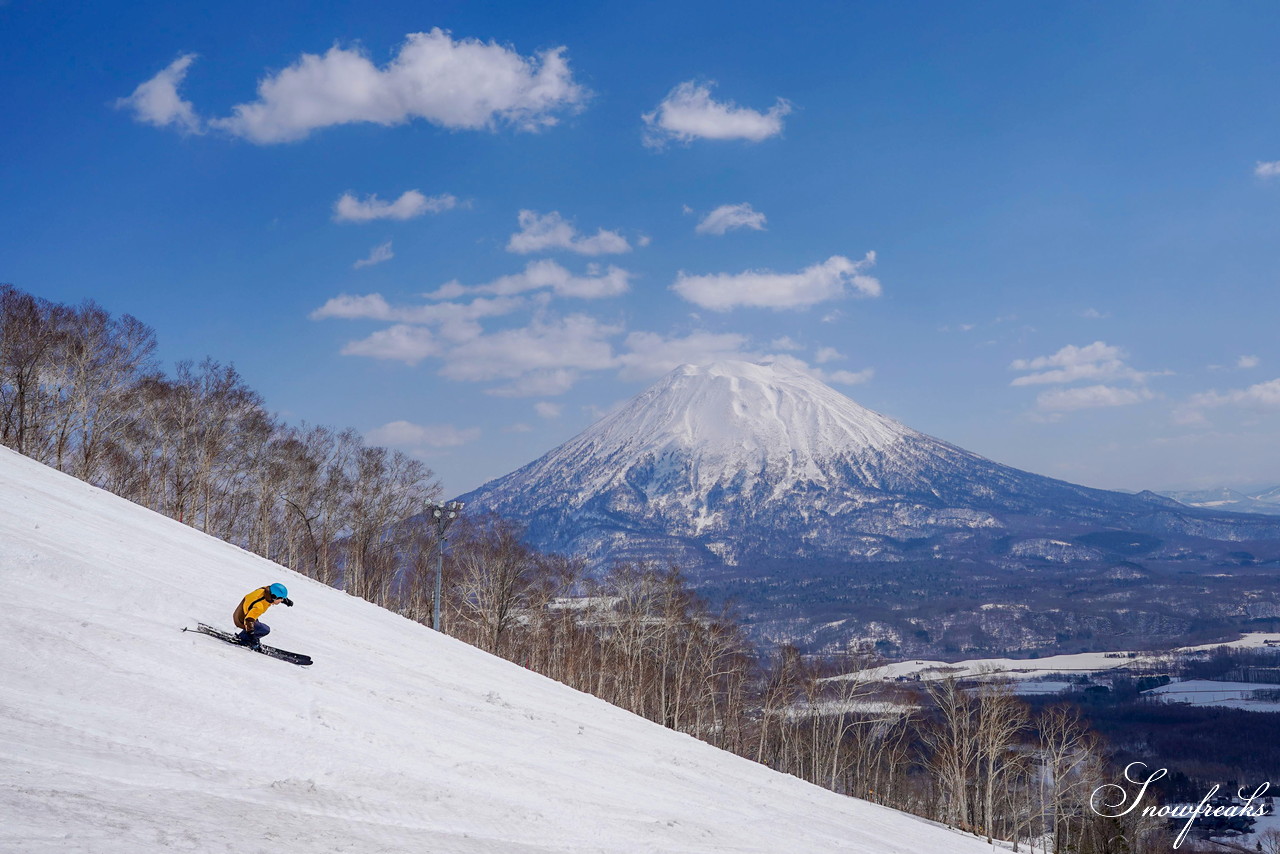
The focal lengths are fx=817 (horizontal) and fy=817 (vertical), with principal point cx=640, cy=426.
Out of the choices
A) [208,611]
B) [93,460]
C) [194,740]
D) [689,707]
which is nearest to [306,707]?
[194,740]

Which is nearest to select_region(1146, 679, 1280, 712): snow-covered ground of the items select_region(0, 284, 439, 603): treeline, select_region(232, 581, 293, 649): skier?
select_region(0, 284, 439, 603): treeline

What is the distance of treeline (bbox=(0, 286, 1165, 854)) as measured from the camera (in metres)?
42.2

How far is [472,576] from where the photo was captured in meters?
56.9

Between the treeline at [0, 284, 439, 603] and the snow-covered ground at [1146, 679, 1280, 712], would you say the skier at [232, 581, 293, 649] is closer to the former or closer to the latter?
the treeline at [0, 284, 439, 603]

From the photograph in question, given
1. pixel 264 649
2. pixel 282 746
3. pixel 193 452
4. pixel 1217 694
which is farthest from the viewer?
pixel 1217 694

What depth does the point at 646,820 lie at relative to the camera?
1227cm

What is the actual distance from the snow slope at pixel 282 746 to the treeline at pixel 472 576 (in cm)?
2562

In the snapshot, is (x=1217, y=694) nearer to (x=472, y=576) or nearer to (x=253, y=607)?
(x=472, y=576)

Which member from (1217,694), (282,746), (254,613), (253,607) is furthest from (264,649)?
(1217,694)

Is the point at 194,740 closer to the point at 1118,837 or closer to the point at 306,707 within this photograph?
the point at 306,707

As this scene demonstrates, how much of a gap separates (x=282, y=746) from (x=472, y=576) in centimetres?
4749

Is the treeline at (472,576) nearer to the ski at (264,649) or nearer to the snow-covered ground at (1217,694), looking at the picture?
the ski at (264,649)

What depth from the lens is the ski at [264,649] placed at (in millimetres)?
14070

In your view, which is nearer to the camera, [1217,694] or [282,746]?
[282,746]
